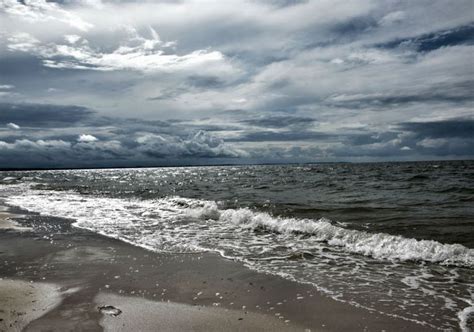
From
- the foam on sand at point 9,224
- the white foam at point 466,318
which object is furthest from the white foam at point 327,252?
the foam on sand at point 9,224

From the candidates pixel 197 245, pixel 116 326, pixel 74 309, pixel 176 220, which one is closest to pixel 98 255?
pixel 197 245

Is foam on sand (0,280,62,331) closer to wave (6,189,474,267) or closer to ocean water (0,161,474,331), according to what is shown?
ocean water (0,161,474,331)

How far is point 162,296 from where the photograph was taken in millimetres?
6305

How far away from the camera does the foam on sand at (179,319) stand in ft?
16.4

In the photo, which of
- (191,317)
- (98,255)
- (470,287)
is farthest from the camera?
(98,255)

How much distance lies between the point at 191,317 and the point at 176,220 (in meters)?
11.1

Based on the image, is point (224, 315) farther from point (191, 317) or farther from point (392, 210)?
point (392, 210)

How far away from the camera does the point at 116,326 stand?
4996mm

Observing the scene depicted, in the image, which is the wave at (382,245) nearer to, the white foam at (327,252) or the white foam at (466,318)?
the white foam at (327,252)

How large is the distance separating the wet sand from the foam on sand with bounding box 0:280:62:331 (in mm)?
16

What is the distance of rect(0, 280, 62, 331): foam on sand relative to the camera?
5.05m

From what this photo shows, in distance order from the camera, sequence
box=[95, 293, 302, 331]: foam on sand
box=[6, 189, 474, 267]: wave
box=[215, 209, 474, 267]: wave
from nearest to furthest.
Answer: box=[95, 293, 302, 331]: foam on sand → box=[215, 209, 474, 267]: wave → box=[6, 189, 474, 267]: wave

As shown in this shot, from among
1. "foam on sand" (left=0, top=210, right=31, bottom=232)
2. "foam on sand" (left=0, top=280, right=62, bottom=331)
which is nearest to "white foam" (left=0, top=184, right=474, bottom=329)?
"foam on sand" (left=0, top=210, right=31, bottom=232)

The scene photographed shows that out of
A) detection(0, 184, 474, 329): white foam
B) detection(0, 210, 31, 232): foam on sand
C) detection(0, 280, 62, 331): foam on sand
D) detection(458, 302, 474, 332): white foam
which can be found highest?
detection(0, 280, 62, 331): foam on sand
